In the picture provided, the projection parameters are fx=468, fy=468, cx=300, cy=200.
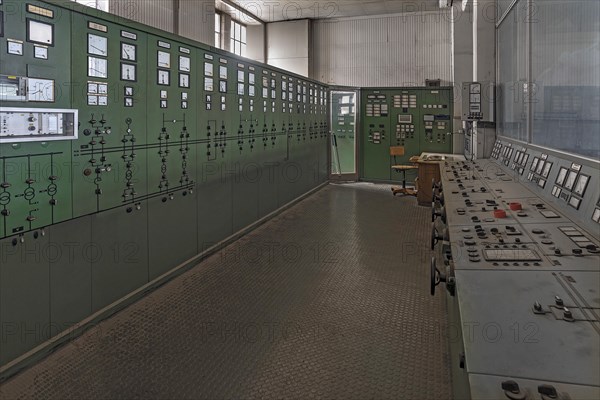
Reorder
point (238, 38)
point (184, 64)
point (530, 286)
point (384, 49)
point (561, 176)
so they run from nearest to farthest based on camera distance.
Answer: point (530, 286), point (561, 176), point (184, 64), point (384, 49), point (238, 38)

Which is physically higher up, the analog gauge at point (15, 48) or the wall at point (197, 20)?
the wall at point (197, 20)

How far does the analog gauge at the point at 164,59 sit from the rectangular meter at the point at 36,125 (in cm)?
99

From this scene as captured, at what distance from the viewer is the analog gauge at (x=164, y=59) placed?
11.5 feet

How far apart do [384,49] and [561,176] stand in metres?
10.3

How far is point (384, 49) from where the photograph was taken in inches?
488

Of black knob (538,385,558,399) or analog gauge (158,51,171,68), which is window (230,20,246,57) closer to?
analog gauge (158,51,171,68)

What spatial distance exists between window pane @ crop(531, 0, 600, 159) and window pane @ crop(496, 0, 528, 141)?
44cm

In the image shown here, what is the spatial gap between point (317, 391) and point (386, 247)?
282 cm

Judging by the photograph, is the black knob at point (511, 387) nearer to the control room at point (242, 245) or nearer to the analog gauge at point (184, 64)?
the control room at point (242, 245)

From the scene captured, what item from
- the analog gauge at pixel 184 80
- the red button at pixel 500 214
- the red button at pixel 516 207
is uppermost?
the analog gauge at pixel 184 80

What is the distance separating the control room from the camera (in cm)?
163

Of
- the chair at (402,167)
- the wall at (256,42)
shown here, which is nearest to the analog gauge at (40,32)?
the chair at (402,167)

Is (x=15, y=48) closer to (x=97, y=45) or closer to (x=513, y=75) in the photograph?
(x=97, y=45)

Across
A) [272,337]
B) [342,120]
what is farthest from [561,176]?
[342,120]
